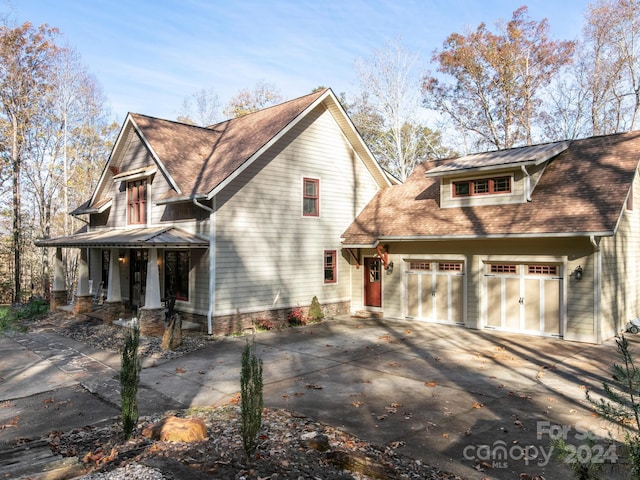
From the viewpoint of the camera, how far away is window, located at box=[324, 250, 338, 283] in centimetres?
1728

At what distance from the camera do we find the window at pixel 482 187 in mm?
14352

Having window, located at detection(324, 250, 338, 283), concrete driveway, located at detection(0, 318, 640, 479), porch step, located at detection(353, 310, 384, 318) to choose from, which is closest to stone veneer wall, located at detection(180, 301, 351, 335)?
concrete driveway, located at detection(0, 318, 640, 479)

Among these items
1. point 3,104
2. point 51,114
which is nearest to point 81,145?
point 51,114

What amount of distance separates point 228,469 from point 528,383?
6558mm

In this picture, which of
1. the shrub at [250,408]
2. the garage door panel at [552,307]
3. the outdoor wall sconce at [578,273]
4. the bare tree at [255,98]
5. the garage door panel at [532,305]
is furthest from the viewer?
the bare tree at [255,98]

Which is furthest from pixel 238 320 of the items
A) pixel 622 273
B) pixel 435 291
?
pixel 622 273

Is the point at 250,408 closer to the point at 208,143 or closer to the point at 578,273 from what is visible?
the point at 578,273

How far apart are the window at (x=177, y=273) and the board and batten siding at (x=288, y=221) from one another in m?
1.90

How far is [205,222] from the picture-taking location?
1379cm

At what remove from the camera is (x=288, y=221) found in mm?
15680

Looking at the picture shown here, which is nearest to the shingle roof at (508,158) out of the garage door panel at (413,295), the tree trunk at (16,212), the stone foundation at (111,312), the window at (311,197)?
the garage door panel at (413,295)

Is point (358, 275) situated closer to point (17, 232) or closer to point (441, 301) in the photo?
point (441, 301)

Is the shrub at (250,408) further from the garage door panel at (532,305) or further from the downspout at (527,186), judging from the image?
the downspout at (527,186)

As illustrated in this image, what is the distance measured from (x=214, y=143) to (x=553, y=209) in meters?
12.7
